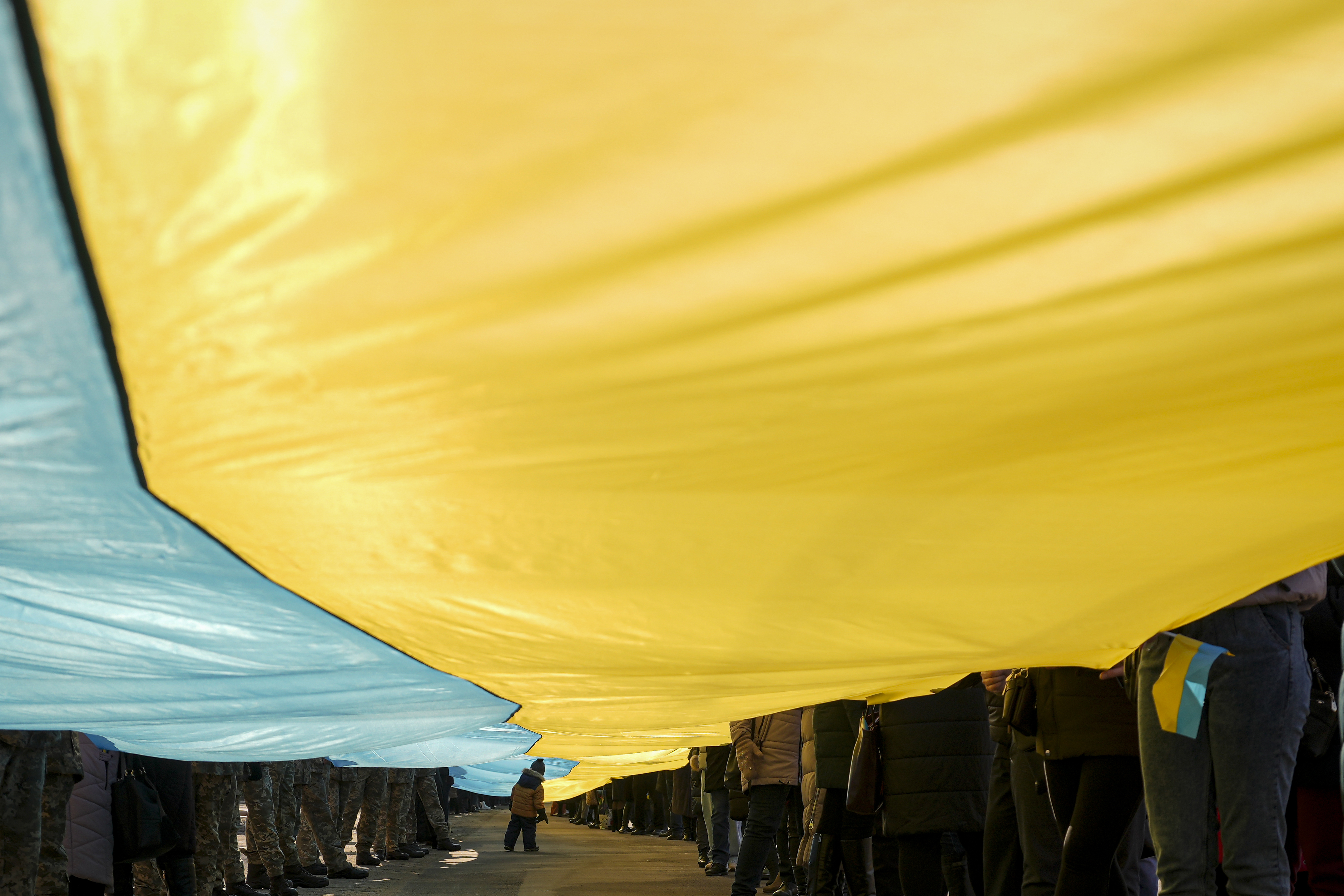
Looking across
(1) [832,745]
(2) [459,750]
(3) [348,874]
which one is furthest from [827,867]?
(3) [348,874]

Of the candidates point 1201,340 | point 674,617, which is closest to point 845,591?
point 674,617

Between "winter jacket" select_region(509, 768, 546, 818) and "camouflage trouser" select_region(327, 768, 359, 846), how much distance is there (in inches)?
192

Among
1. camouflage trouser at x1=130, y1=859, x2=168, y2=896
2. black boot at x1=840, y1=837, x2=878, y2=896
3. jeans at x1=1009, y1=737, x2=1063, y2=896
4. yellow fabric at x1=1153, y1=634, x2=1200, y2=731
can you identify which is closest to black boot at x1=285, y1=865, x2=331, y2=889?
camouflage trouser at x1=130, y1=859, x2=168, y2=896

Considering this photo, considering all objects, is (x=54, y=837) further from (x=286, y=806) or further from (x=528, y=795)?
(x=528, y=795)

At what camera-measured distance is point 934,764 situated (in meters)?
4.82

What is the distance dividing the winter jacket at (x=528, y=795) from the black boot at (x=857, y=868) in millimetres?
10760

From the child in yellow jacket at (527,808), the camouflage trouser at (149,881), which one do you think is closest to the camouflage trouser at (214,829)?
the camouflage trouser at (149,881)

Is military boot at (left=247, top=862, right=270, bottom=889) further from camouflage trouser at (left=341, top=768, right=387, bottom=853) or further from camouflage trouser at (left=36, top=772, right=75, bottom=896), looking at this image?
camouflage trouser at (left=36, top=772, right=75, bottom=896)

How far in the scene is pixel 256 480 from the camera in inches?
78.6

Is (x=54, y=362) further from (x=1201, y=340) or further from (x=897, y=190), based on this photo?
(x=1201, y=340)

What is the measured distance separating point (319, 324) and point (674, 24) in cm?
65

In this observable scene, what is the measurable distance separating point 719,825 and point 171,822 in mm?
6330

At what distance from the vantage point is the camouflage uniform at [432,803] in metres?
15.7

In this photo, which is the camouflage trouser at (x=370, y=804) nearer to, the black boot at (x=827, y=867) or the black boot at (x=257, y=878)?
the black boot at (x=257, y=878)
